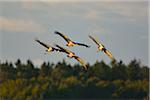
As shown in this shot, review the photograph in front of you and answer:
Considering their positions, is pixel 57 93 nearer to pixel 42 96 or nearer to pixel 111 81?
pixel 42 96

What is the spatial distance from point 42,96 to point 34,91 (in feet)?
3.78

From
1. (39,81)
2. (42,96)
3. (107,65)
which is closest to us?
(42,96)

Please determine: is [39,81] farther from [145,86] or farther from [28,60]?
[145,86]

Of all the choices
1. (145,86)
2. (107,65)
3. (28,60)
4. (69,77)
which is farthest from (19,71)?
(145,86)

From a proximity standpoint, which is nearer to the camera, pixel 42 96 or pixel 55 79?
pixel 42 96

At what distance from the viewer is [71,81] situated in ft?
231

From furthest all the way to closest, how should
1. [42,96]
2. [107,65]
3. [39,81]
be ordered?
[107,65] < [39,81] < [42,96]

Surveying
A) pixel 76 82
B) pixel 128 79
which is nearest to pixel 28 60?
pixel 76 82

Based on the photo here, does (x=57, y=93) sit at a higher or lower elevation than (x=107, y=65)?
lower

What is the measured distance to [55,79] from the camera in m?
73.0

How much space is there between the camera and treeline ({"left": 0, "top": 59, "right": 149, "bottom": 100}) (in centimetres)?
6569

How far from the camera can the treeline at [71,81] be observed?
216 feet

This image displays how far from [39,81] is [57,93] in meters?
3.85

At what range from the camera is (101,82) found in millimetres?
70875
